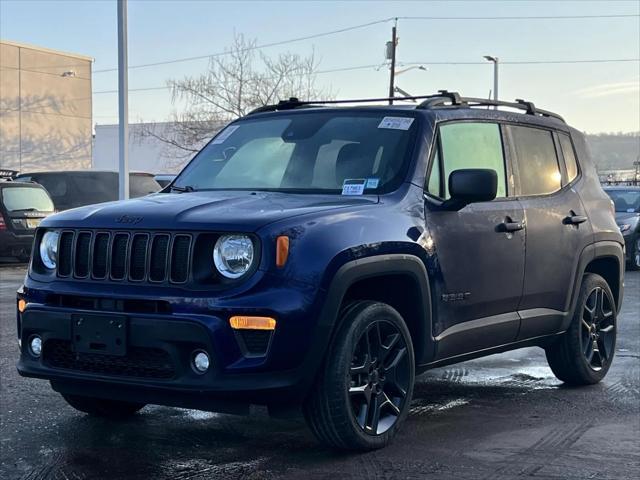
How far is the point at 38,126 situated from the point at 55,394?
133ft

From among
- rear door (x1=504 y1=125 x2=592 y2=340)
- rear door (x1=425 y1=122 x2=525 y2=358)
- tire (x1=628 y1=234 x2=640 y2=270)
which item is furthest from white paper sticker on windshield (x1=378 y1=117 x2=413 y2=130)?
tire (x1=628 y1=234 x2=640 y2=270)

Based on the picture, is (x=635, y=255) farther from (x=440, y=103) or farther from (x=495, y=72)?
(x=495, y=72)

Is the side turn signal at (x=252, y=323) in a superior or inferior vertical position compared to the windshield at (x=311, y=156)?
inferior

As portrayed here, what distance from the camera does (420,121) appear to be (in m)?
5.64

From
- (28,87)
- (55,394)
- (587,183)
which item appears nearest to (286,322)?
(55,394)

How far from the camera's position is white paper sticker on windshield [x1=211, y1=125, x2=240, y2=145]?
6.31 m

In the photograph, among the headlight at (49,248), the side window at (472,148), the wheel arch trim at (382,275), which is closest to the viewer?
the wheel arch trim at (382,275)

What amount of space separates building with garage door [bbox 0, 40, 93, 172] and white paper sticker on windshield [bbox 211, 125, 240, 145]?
1513 inches

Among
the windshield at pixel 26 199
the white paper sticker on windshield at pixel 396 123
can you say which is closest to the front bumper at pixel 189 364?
the white paper sticker on windshield at pixel 396 123

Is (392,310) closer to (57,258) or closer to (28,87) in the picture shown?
(57,258)

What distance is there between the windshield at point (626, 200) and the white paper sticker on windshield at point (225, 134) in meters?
13.4

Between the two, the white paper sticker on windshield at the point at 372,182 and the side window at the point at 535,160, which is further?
the side window at the point at 535,160

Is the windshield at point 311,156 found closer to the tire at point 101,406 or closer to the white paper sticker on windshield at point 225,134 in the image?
the white paper sticker on windshield at point 225,134

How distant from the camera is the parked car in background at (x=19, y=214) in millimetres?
16875
